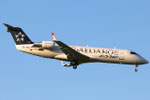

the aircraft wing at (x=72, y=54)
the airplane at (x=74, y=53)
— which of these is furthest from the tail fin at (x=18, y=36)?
the aircraft wing at (x=72, y=54)

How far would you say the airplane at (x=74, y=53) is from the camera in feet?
152

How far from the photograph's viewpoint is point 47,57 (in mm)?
46969

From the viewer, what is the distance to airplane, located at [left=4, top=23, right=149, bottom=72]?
46312 mm

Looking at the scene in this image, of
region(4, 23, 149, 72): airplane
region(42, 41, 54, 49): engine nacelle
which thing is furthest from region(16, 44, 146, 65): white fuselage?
region(42, 41, 54, 49): engine nacelle

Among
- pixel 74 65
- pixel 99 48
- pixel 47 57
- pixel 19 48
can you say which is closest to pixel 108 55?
pixel 99 48

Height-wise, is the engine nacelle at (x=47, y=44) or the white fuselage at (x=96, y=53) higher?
the engine nacelle at (x=47, y=44)

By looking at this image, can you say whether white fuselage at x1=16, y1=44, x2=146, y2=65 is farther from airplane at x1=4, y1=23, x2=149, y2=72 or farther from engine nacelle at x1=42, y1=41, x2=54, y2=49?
engine nacelle at x1=42, y1=41, x2=54, y2=49

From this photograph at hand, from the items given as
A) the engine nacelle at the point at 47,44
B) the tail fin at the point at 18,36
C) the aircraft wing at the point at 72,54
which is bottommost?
the aircraft wing at the point at 72,54

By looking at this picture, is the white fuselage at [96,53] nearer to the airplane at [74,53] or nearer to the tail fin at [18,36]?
the airplane at [74,53]

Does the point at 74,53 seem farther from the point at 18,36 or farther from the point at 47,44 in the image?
the point at 18,36

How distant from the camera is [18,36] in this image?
156ft

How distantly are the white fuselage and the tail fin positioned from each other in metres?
0.68

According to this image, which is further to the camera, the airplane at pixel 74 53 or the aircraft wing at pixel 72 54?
the airplane at pixel 74 53

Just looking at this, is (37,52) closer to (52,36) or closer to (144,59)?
(52,36)
